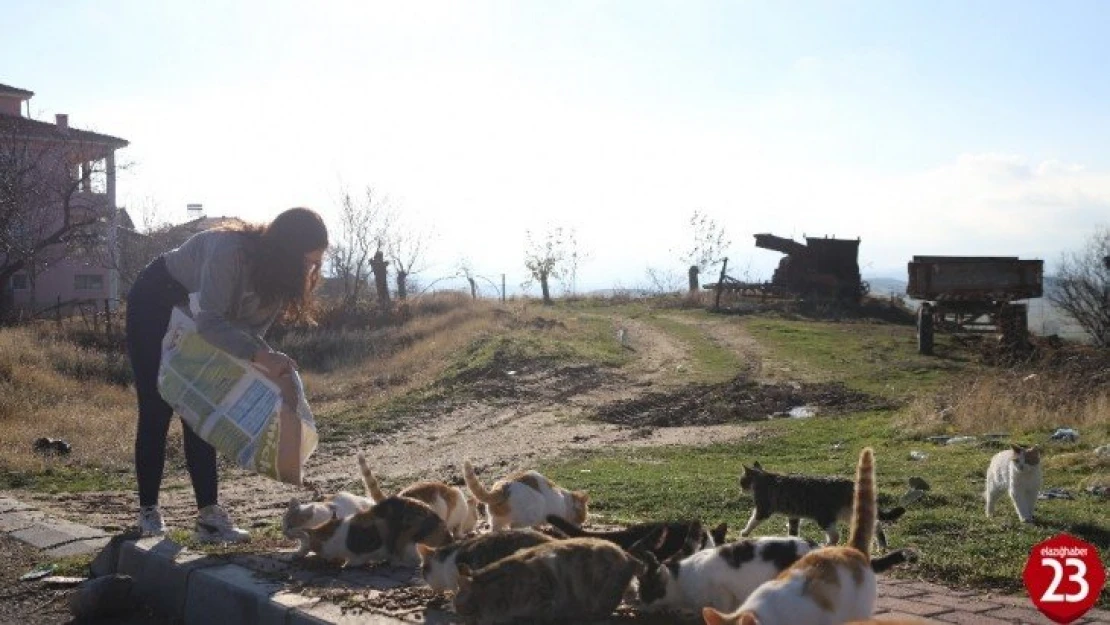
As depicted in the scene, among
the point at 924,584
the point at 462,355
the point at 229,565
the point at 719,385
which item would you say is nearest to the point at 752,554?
the point at 924,584

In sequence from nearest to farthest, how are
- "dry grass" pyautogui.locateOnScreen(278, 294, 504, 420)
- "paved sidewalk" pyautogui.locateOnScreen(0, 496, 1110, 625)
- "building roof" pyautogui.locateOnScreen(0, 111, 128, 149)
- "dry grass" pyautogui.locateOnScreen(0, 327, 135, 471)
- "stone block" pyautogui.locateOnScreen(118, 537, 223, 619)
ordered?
"paved sidewalk" pyautogui.locateOnScreen(0, 496, 1110, 625) < "stone block" pyautogui.locateOnScreen(118, 537, 223, 619) < "dry grass" pyautogui.locateOnScreen(0, 327, 135, 471) < "dry grass" pyautogui.locateOnScreen(278, 294, 504, 420) < "building roof" pyautogui.locateOnScreen(0, 111, 128, 149)

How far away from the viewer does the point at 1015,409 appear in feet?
45.5

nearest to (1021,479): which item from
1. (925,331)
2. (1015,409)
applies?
(1015,409)

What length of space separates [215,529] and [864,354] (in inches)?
754

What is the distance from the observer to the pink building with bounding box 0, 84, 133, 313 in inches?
1293

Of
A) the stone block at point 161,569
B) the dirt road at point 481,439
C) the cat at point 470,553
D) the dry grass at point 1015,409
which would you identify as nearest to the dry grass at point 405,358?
the dirt road at point 481,439

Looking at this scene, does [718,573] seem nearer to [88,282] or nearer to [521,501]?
[521,501]

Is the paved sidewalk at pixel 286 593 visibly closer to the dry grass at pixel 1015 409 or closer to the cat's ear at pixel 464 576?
the cat's ear at pixel 464 576

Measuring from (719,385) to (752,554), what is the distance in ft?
50.7

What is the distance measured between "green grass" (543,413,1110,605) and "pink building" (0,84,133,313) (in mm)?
24176

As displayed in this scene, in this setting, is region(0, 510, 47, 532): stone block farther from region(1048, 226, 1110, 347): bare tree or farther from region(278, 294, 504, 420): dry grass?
region(1048, 226, 1110, 347): bare tree

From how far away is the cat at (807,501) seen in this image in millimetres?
Result: 6480

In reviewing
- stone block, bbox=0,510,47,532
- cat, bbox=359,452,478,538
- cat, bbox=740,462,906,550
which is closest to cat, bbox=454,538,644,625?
cat, bbox=359,452,478,538

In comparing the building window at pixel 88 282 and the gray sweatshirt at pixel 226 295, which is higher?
the building window at pixel 88 282
